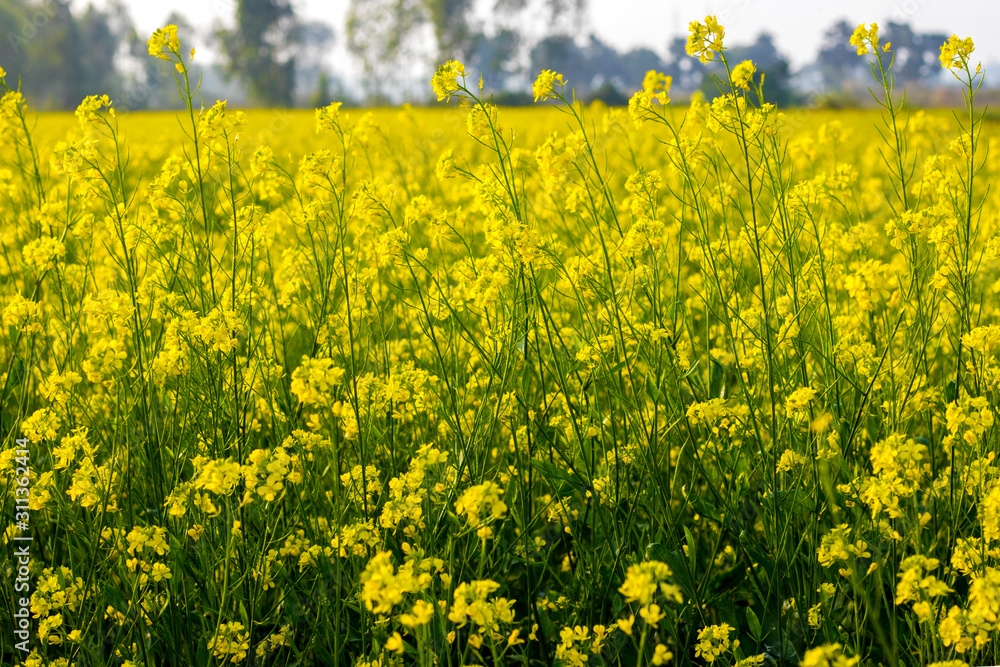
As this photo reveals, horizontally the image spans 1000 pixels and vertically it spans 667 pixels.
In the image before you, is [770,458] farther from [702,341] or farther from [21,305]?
[21,305]

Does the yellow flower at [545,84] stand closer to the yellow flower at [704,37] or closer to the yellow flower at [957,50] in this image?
the yellow flower at [704,37]

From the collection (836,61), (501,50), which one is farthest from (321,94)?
(836,61)

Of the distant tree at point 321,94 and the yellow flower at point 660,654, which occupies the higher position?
the distant tree at point 321,94

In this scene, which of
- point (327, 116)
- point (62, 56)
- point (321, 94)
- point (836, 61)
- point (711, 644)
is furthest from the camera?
point (62, 56)

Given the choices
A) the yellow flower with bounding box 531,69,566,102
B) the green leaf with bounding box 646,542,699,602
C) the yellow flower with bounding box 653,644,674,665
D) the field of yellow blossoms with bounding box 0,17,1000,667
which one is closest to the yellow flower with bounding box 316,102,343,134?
the field of yellow blossoms with bounding box 0,17,1000,667

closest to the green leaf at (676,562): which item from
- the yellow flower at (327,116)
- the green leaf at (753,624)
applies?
the green leaf at (753,624)

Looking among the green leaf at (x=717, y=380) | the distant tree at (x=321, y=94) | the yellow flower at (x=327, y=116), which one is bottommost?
the green leaf at (x=717, y=380)

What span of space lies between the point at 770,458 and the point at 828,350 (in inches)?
14.9

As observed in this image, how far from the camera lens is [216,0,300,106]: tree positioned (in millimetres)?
41875

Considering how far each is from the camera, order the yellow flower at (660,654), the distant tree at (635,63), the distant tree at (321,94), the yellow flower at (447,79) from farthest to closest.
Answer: the distant tree at (635,63)
the distant tree at (321,94)
the yellow flower at (447,79)
the yellow flower at (660,654)

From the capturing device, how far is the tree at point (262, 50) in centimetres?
4188

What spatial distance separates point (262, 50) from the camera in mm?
43312

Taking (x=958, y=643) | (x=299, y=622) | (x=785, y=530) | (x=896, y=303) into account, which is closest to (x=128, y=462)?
(x=299, y=622)

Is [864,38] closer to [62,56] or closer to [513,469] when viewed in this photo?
[513,469]
